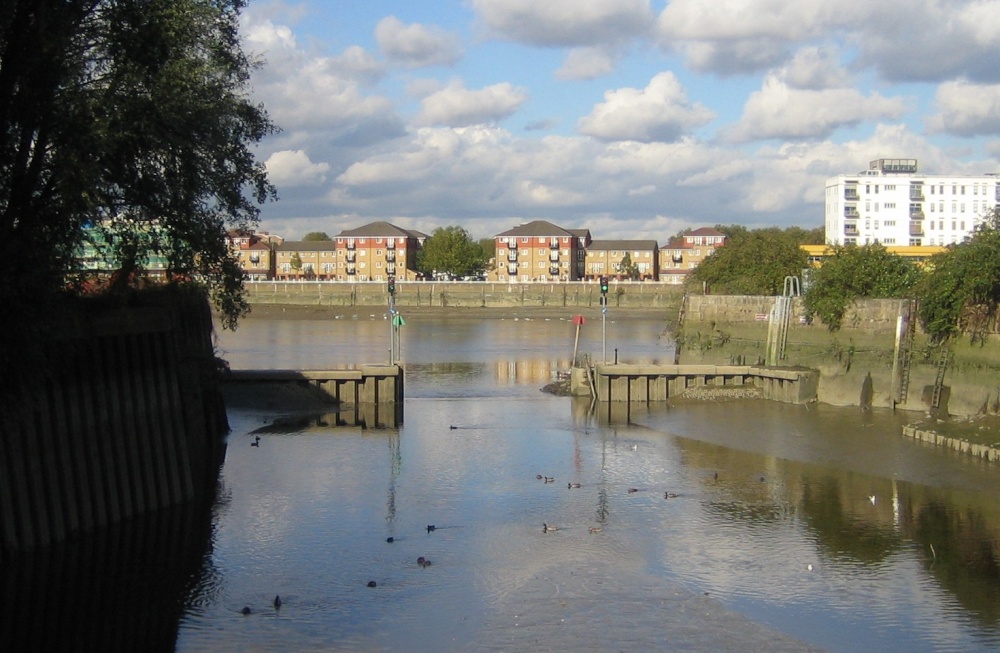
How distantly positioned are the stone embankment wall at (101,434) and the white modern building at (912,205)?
335ft

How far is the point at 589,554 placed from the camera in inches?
992

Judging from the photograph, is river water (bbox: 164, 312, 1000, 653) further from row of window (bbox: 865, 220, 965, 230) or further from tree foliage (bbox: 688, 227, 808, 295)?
row of window (bbox: 865, 220, 965, 230)

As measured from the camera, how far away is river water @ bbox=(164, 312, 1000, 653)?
20359 mm

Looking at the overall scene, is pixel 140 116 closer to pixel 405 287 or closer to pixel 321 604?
pixel 321 604

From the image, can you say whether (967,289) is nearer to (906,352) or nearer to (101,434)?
(906,352)

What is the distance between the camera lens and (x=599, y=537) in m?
26.7

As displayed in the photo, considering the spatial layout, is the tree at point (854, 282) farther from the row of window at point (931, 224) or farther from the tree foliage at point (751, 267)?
the row of window at point (931, 224)

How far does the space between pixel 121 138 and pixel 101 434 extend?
7036 mm

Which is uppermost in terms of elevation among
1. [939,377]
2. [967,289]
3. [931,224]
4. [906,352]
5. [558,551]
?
[931,224]

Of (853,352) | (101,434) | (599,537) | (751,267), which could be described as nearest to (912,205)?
(751,267)

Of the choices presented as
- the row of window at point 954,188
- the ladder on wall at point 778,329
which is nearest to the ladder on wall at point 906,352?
the ladder on wall at point 778,329

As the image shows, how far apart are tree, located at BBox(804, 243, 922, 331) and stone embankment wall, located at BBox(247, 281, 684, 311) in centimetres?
9548

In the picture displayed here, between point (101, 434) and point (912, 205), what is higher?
point (912, 205)

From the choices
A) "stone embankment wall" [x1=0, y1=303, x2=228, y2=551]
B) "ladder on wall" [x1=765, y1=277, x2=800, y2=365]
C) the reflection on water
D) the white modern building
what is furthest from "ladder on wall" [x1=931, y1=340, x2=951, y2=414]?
the white modern building
